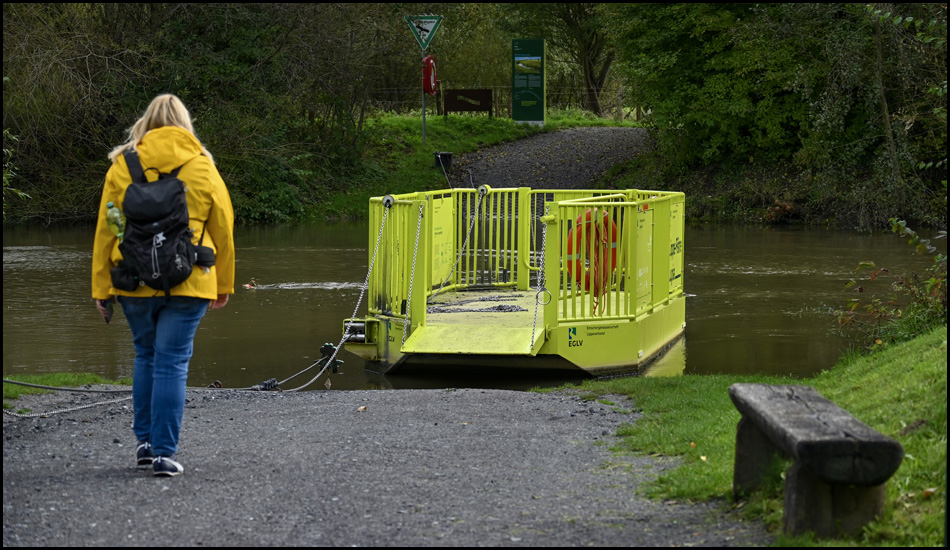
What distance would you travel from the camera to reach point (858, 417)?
6465 mm

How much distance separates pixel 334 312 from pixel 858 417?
9979 millimetres

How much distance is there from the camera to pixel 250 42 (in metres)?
31.4

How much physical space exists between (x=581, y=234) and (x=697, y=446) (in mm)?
4583

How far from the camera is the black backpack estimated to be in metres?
5.46

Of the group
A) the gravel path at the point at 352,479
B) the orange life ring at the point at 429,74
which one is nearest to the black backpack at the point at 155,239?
the gravel path at the point at 352,479

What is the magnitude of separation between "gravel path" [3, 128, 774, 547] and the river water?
2.95 metres

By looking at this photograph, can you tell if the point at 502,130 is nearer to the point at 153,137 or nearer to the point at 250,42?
the point at 250,42

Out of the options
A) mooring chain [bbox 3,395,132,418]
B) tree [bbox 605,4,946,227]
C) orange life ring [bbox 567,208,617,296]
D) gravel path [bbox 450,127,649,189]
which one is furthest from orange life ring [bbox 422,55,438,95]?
mooring chain [bbox 3,395,132,418]

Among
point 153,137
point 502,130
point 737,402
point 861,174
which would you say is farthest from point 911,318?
point 502,130

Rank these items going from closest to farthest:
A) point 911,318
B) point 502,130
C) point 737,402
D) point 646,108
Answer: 1. point 737,402
2. point 911,318
3. point 646,108
4. point 502,130

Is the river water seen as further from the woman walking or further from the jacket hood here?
the jacket hood

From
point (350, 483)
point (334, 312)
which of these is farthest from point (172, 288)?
point (334, 312)

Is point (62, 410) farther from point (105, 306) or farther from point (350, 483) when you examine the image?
point (350, 483)

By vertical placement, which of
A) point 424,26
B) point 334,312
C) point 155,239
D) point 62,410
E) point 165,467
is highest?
point 424,26
